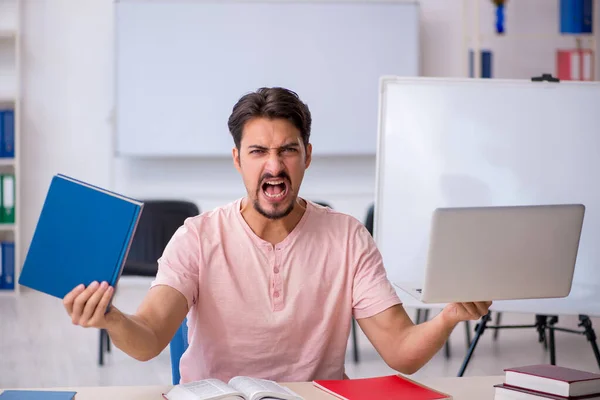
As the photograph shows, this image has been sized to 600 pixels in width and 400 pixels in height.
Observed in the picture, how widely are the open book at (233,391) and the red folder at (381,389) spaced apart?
0.28 ft

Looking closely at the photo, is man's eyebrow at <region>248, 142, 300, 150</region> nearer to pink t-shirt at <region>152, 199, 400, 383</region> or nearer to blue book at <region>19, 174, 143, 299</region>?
pink t-shirt at <region>152, 199, 400, 383</region>

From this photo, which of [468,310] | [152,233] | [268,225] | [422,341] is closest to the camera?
[468,310]

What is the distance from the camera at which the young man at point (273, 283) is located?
188 centimetres

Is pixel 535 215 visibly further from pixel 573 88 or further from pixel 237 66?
pixel 237 66

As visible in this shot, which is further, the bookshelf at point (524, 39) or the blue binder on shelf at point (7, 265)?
the bookshelf at point (524, 39)

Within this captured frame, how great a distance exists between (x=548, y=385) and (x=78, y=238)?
2.87 ft

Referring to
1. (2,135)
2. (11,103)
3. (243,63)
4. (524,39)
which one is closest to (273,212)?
(243,63)

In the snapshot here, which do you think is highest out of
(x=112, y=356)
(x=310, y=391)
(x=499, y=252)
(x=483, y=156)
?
(x=483, y=156)

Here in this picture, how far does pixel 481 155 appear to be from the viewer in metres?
3.08

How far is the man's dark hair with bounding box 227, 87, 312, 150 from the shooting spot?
6.22 feet

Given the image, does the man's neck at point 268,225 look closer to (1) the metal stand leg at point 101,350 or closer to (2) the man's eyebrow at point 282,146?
(2) the man's eyebrow at point 282,146

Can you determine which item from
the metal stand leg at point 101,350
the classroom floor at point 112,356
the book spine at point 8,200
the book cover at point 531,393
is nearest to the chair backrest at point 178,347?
the book cover at point 531,393

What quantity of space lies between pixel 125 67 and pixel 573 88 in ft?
11.4

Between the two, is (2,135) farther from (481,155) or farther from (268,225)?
(268,225)
